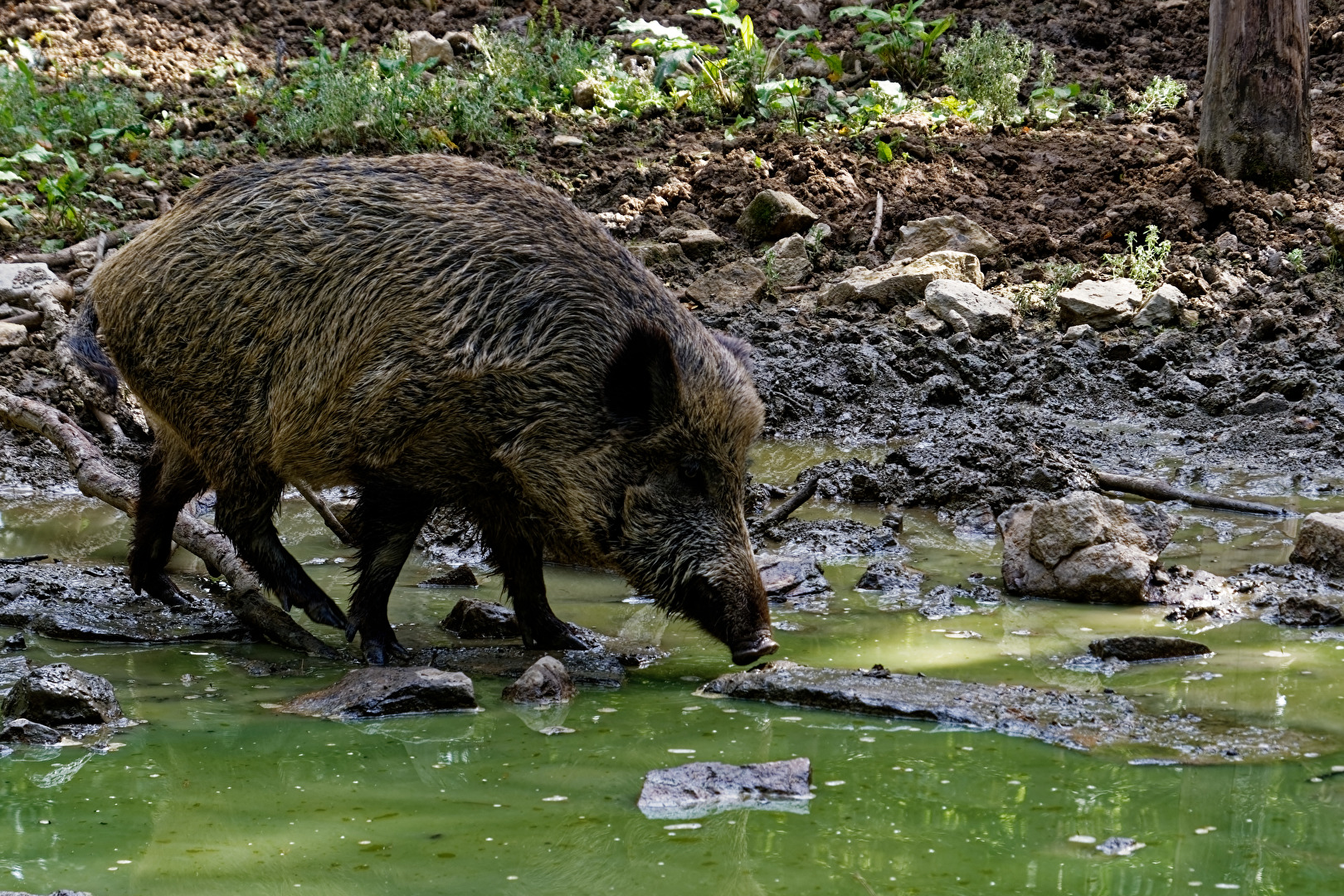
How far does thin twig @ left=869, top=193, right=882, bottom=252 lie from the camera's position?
1071cm

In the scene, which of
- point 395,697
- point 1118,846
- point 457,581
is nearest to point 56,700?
point 395,697

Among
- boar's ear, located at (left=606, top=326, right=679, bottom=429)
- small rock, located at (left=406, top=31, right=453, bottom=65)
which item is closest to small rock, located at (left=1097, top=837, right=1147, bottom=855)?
boar's ear, located at (left=606, top=326, right=679, bottom=429)

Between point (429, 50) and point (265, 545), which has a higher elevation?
point (429, 50)

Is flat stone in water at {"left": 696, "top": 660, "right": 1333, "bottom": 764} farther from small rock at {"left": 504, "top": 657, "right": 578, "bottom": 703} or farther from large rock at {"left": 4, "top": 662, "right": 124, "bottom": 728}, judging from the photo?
large rock at {"left": 4, "top": 662, "right": 124, "bottom": 728}

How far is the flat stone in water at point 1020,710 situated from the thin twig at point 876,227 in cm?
652

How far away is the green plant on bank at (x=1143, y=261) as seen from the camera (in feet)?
32.0

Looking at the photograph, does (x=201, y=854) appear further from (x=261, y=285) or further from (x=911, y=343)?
(x=911, y=343)

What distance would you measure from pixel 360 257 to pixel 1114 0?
37.1 feet

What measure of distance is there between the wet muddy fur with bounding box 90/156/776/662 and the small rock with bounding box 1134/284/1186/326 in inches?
182

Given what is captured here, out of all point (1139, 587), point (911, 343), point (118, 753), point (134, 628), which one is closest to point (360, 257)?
point (134, 628)

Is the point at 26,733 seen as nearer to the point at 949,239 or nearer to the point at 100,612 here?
the point at 100,612

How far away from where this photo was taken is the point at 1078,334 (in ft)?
30.7

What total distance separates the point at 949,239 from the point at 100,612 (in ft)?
22.1

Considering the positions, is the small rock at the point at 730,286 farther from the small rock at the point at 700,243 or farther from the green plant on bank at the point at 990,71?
the green plant on bank at the point at 990,71
